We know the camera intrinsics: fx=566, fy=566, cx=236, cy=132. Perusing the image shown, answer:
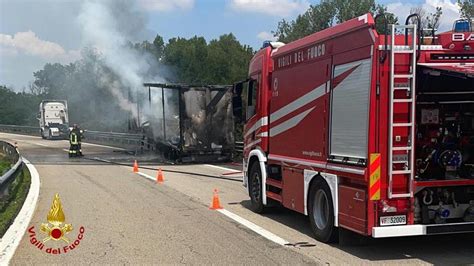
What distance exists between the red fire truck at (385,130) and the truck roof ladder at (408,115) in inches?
0.5

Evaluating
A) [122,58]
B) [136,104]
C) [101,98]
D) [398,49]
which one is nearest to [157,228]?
[398,49]

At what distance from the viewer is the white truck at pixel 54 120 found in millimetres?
49375

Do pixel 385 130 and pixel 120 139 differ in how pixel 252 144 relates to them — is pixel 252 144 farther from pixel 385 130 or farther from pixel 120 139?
pixel 120 139

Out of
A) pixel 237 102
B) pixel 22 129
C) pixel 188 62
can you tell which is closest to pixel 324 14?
pixel 188 62

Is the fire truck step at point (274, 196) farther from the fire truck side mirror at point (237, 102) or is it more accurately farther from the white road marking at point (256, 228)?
the fire truck side mirror at point (237, 102)

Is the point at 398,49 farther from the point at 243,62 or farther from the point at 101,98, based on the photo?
the point at 243,62

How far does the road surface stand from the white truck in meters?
36.3

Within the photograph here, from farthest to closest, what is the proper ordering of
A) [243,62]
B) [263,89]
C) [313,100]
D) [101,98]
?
[243,62], [101,98], [263,89], [313,100]

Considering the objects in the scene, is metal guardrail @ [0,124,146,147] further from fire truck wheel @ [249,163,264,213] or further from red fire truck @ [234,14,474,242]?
red fire truck @ [234,14,474,242]

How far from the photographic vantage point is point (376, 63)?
6.73 metres

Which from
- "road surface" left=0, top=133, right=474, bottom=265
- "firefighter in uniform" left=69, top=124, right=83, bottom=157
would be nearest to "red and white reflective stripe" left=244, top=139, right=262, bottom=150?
"road surface" left=0, top=133, right=474, bottom=265

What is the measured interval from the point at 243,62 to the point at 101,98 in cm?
1364

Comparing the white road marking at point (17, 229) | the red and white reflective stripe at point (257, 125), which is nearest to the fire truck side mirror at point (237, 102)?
the red and white reflective stripe at point (257, 125)

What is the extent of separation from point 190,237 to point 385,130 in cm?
341
